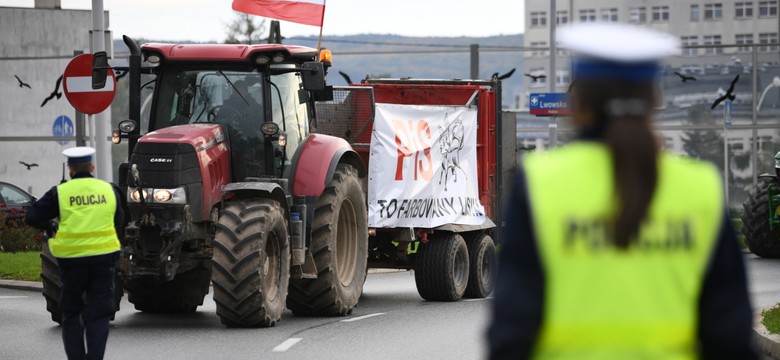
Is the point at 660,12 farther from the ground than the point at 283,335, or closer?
farther from the ground

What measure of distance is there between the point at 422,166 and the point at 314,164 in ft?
9.59

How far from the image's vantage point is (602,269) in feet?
10.6

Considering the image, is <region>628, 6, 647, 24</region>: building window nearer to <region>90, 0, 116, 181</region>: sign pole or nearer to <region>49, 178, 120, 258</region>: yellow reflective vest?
<region>90, 0, 116, 181</region>: sign pole

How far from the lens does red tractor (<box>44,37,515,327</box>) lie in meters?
13.5

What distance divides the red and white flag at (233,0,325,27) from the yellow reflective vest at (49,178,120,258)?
8.49m

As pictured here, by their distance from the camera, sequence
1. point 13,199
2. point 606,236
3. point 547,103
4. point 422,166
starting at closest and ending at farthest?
1. point 606,236
2. point 422,166
3. point 547,103
4. point 13,199

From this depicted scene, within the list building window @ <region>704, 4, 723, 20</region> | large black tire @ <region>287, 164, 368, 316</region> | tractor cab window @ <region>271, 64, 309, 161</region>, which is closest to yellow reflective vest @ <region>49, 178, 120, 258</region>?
tractor cab window @ <region>271, 64, 309, 161</region>

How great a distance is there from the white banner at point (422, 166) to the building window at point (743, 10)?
84.7 metres

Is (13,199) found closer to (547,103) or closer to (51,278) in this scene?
(547,103)

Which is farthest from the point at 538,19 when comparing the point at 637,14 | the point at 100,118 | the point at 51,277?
the point at 51,277

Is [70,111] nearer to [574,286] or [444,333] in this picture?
[444,333]

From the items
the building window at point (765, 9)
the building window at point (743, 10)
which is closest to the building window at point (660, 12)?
the building window at point (743, 10)

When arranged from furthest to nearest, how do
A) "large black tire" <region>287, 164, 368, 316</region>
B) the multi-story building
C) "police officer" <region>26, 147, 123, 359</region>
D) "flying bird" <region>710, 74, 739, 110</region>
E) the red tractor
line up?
1. "flying bird" <region>710, 74, 739, 110</region>
2. the multi-story building
3. "large black tire" <region>287, 164, 368, 316</region>
4. the red tractor
5. "police officer" <region>26, 147, 123, 359</region>

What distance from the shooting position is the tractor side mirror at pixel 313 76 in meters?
14.4
